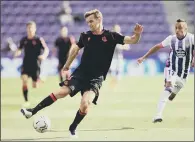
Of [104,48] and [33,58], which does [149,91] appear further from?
[104,48]

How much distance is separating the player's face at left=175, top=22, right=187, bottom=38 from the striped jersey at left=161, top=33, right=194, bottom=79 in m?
0.08

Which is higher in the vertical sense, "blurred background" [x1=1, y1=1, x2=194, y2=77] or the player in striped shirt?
the player in striped shirt

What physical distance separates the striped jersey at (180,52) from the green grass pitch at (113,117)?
1.04 metres

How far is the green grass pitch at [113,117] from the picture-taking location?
27.6 feet

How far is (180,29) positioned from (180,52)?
502 mm

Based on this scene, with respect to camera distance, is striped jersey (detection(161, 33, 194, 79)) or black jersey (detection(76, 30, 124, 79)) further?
striped jersey (detection(161, 33, 194, 79))

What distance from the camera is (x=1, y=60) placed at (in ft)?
76.1

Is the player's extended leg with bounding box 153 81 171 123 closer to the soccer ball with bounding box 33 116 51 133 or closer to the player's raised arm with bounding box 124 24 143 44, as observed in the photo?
the player's raised arm with bounding box 124 24 143 44

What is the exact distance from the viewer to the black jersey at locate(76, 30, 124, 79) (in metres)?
8.17

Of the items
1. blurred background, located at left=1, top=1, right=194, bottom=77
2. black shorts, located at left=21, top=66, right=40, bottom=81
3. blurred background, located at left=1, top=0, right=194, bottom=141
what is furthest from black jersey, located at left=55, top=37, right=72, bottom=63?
blurred background, located at left=1, top=1, right=194, bottom=77

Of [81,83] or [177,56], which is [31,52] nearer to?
[177,56]

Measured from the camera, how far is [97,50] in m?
8.19

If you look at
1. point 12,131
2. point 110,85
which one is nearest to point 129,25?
point 110,85

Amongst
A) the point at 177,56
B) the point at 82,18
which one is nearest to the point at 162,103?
the point at 177,56
